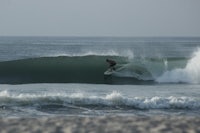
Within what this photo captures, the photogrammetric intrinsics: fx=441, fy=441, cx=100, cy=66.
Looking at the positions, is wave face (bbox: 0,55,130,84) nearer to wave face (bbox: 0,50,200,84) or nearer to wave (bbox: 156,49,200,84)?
wave face (bbox: 0,50,200,84)

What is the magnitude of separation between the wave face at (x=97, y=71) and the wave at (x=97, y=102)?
7.35 m

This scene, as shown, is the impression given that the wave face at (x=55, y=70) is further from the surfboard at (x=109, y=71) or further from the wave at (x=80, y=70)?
the surfboard at (x=109, y=71)

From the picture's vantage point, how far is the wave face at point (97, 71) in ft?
68.5

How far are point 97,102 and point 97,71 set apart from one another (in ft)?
37.6

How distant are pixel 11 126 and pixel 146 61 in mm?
22930

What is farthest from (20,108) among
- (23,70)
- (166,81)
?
(23,70)

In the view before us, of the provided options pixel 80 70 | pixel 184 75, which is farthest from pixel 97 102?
pixel 80 70

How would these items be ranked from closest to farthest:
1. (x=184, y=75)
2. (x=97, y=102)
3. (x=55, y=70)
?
(x=97, y=102) → (x=184, y=75) → (x=55, y=70)

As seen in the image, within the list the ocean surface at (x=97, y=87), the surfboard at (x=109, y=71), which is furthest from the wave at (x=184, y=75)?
the surfboard at (x=109, y=71)

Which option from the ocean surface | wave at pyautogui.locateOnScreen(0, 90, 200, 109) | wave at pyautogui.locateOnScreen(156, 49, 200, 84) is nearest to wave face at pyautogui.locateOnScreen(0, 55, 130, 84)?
the ocean surface

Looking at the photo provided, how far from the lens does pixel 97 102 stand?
12.0 metres

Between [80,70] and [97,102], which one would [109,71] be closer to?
[80,70]

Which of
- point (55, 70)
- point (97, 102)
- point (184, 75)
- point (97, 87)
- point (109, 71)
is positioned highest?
point (55, 70)

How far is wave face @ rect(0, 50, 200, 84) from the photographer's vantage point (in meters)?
20.9
